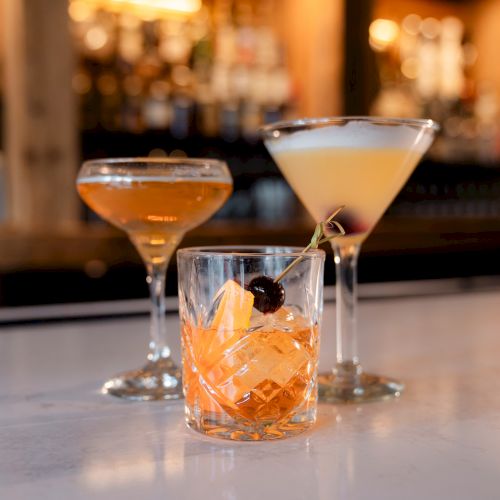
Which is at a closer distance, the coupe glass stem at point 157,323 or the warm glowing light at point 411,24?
the coupe glass stem at point 157,323

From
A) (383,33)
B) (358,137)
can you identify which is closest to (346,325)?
(358,137)

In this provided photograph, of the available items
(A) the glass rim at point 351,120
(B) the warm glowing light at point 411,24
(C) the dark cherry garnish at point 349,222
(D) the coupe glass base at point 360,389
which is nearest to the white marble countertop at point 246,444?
(D) the coupe glass base at point 360,389

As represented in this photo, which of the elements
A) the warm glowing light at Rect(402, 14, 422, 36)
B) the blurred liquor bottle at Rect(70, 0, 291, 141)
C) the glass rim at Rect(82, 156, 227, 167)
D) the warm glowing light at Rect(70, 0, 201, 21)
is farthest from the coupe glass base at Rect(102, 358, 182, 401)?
the warm glowing light at Rect(402, 14, 422, 36)

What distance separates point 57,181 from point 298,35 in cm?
122

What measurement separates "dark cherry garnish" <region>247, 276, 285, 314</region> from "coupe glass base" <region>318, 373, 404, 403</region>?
0.17 meters

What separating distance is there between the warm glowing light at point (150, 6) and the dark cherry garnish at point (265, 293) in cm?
238

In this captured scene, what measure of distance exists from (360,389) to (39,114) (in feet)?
6.12

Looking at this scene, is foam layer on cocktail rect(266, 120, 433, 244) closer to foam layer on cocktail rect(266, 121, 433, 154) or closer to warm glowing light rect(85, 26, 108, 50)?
foam layer on cocktail rect(266, 121, 433, 154)

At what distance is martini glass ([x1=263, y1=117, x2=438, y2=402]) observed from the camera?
0.79 m

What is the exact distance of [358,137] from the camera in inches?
31.5

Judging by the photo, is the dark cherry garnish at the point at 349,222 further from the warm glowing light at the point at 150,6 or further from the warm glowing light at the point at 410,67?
the warm glowing light at the point at 410,67

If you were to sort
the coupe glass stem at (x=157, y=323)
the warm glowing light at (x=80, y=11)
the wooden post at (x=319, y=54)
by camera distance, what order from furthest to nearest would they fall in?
the wooden post at (x=319, y=54) < the warm glowing light at (x=80, y=11) < the coupe glass stem at (x=157, y=323)

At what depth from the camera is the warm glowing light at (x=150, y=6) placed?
2.77 meters

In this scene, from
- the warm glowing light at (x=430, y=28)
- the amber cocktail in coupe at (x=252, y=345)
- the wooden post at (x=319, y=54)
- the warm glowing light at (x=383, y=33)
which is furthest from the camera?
the warm glowing light at (x=430, y=28)
